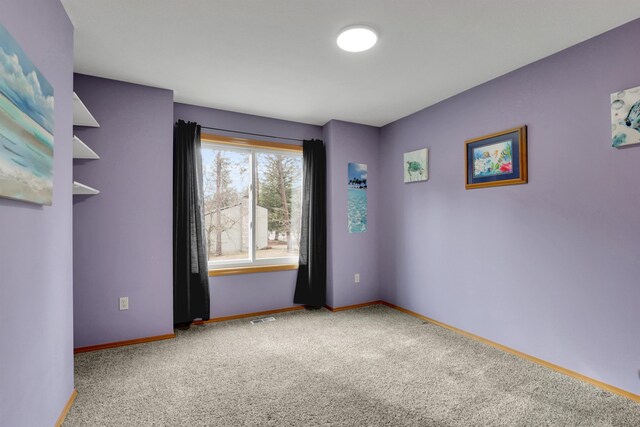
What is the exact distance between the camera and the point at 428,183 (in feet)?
12.0

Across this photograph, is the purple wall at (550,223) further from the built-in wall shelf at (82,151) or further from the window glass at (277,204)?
the built-in wall shelf at (82,151)

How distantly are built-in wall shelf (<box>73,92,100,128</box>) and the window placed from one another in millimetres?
1089

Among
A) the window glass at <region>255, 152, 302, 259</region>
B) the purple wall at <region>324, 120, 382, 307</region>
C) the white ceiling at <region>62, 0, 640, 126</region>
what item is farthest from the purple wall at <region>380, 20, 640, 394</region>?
the window glass at <region>255, 152, 302, 259</region>

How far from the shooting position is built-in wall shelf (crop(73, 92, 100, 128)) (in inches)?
89.8

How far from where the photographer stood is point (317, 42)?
7.58 feet

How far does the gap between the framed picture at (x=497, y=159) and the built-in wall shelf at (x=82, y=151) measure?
10.8 ft

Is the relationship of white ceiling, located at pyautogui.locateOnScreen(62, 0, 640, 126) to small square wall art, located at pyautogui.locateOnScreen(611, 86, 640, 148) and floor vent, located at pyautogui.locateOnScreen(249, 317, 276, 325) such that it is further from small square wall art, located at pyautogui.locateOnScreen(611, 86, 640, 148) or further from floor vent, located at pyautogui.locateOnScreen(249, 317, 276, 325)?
floor vent, located at pyautogui.locateOnScreen(249, 317, 276, 325)

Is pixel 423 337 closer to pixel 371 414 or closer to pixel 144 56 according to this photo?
pixel 371 414

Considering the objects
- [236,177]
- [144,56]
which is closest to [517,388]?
[236,177]

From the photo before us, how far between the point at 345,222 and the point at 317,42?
231 cm

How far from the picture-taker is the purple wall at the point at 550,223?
213 centimetres

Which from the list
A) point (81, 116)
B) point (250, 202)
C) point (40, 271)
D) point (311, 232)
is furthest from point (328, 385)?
point (81, 116)

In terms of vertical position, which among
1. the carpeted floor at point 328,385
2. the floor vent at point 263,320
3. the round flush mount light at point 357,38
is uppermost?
the round flush mount light at point 357,38

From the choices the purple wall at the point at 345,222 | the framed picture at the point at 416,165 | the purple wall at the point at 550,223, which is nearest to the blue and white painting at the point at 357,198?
the purple wall at the point at 345,222
